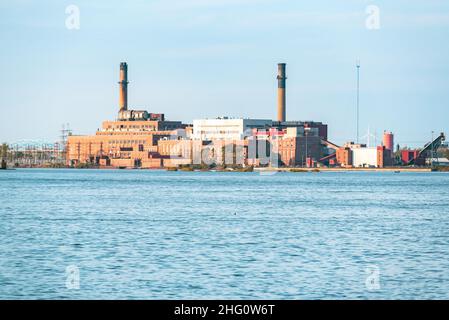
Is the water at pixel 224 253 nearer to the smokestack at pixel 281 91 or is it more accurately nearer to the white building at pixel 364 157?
the smokestack at pixel 281 91

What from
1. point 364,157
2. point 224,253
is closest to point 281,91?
point 364,157

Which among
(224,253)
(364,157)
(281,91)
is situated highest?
(281,91)

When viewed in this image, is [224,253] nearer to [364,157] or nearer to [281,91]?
[281,91]

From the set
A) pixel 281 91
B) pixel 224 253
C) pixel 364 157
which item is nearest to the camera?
pixel 224 253

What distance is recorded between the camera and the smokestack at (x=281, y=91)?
193 meters

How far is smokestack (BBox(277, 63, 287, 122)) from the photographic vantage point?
634ft

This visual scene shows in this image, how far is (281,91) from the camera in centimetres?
19400

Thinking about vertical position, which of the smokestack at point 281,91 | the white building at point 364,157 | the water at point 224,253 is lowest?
the water at point 224,253

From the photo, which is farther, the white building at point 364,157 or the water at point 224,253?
the white building at point 364,157

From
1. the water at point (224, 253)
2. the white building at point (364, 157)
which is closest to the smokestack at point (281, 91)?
the white building at point (364, 157)

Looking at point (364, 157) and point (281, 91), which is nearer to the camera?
point (281, 91)

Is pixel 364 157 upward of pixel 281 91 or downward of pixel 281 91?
downward
